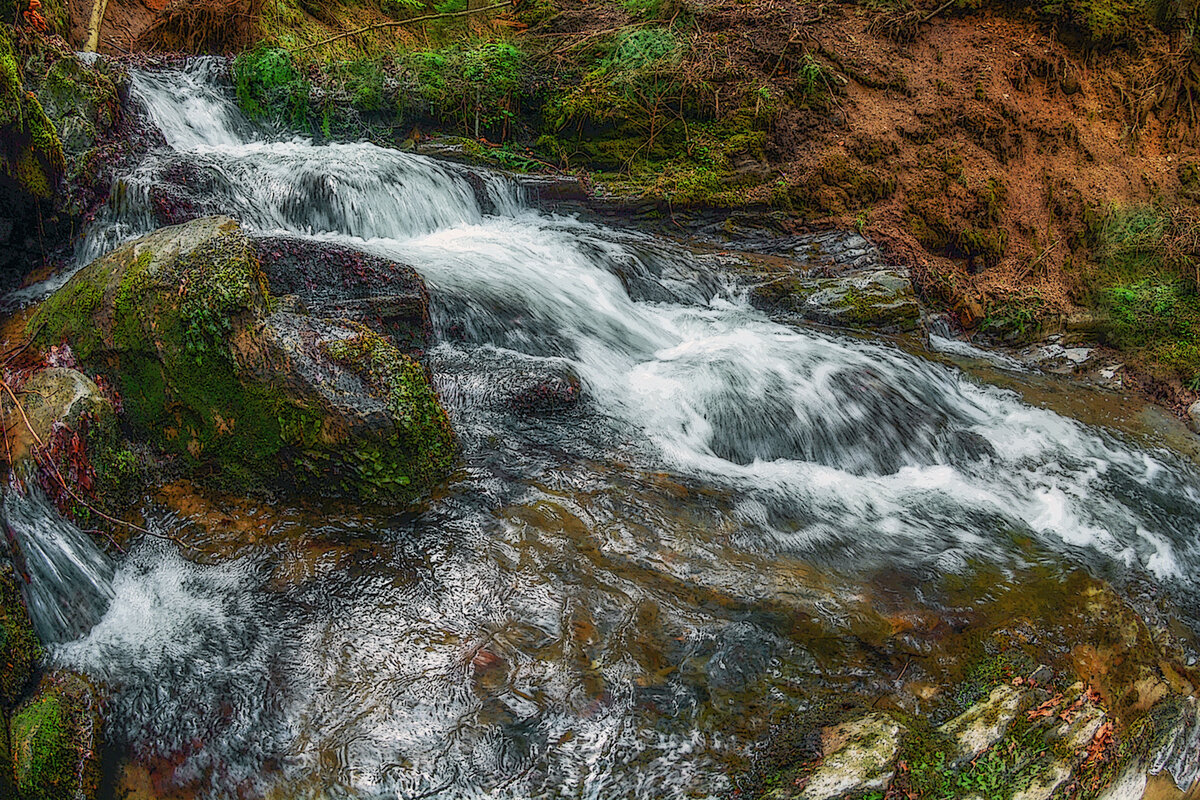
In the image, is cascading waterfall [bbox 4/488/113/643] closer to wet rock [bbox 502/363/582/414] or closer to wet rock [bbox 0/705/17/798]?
wet rock [bbox 0/705/17/798]

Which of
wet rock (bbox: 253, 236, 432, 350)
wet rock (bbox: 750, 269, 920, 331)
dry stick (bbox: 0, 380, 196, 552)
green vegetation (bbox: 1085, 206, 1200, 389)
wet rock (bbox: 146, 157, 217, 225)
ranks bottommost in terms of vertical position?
green vegetation (bbox: 1085, 206, 1200, 389)

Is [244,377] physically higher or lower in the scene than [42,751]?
higher

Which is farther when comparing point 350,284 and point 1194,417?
point 1194,417

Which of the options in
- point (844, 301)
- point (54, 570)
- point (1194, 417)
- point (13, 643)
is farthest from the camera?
point (844, 301)

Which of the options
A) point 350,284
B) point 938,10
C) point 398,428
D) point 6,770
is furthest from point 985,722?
point 938,10

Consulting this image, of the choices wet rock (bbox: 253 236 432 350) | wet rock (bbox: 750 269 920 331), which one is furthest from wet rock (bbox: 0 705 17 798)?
wet rock (bbox: 750 269 920 331)

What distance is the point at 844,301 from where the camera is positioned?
25.8ft

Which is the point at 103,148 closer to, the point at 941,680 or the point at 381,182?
the point at 381,182

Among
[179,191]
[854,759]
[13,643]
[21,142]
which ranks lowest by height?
[854,759]

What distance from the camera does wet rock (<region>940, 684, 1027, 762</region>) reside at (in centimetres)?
307

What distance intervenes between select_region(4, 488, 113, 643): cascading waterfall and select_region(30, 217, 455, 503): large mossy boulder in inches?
29.9

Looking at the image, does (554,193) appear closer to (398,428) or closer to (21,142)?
(21,142)

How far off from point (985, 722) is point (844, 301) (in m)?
5.48

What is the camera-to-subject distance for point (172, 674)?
324 centimetres
